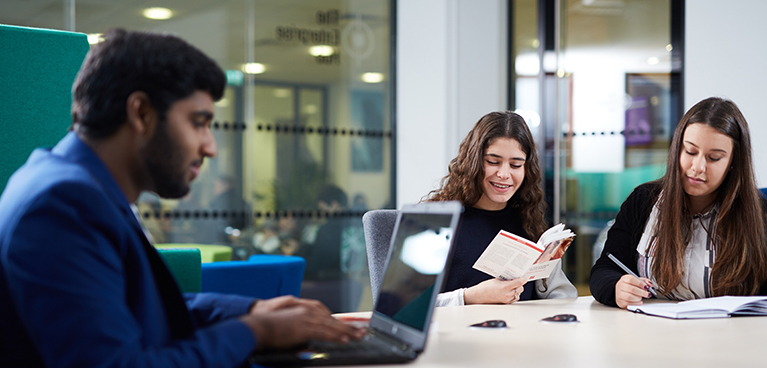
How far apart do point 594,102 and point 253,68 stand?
2.64 metres

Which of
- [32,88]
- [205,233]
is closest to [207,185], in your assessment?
[205,233]

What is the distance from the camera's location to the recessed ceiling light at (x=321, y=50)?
5027 millimetres

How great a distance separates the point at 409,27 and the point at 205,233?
7.76ft

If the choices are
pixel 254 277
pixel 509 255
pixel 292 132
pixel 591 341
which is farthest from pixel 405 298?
pixel 292 132

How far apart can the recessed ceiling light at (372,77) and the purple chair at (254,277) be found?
2659 mm

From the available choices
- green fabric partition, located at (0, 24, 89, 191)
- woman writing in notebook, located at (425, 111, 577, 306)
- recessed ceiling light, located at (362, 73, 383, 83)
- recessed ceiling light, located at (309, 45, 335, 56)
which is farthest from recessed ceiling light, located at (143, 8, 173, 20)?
woman writing in notebook, located at (425, 111, 577, 306)

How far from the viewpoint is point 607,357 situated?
1.27m

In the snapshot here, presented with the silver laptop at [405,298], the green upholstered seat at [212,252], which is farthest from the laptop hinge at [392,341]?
the green upholstered seat at [212,252]

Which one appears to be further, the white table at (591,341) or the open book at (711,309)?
the open book at (711,309)

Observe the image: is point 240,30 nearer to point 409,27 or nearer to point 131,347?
point 409,27

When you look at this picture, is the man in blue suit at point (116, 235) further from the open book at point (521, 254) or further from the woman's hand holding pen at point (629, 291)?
the woman's hand holding pen at point (629, 291)

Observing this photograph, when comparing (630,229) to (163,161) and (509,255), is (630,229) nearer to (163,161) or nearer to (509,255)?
(509,255)

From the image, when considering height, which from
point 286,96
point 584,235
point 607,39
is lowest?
point 584,235

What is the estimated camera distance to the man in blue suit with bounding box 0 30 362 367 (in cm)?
80
